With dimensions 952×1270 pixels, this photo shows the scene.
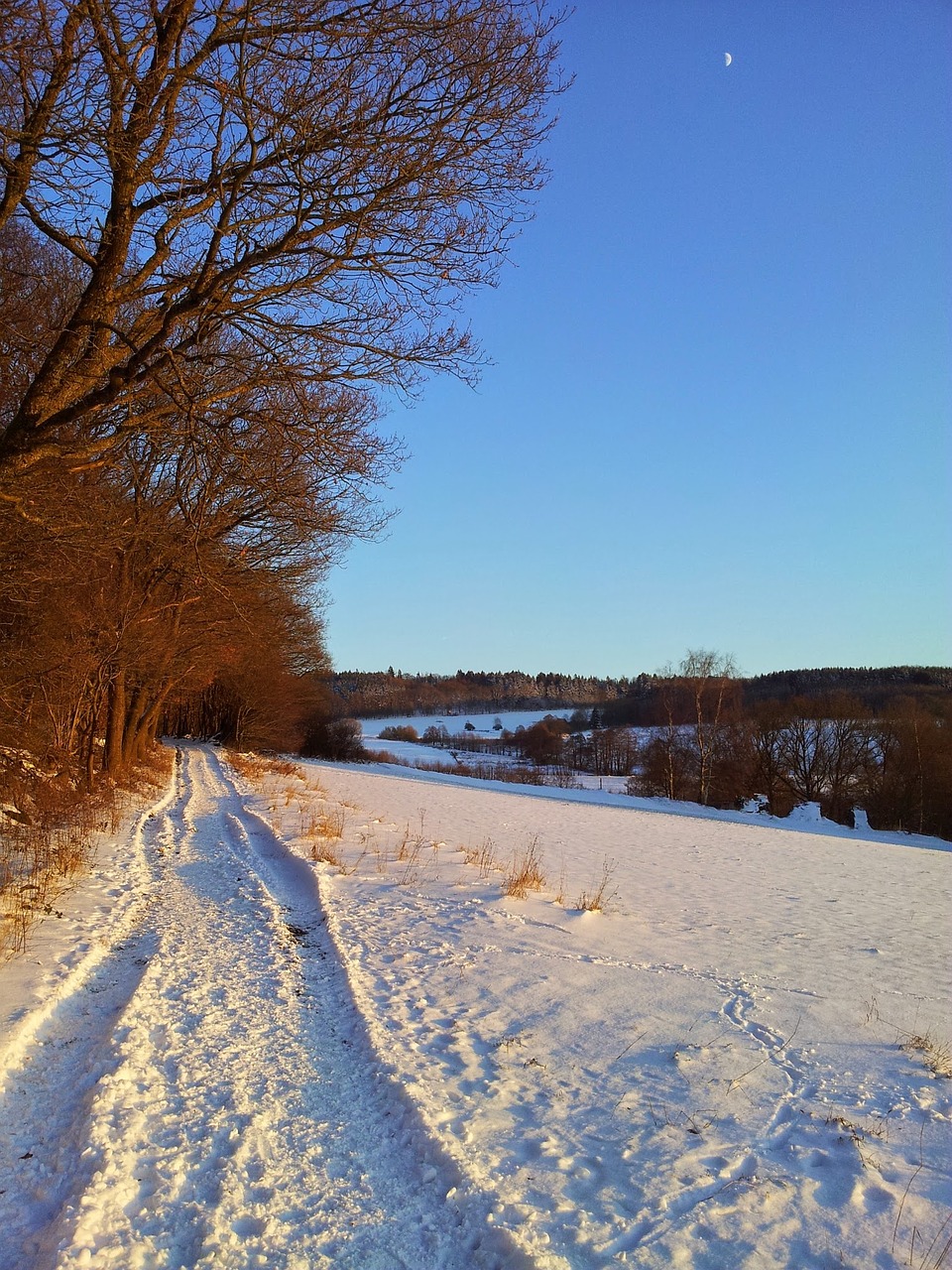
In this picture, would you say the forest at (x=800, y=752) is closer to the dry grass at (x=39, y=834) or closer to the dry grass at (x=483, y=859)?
the dry grass at (x=483, y=859)

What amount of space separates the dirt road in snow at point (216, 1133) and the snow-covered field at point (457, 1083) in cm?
2

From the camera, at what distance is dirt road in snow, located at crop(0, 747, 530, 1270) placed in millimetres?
2777

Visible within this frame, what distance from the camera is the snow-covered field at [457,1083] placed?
9.51 ft

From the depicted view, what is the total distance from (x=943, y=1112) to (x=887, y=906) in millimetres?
7940

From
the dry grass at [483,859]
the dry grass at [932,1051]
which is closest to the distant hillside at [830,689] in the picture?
the dry grass at [483,859]

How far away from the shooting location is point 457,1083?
413 cm

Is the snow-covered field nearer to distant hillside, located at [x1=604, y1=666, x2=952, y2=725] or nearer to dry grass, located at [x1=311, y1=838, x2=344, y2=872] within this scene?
dry grass, located at [x1=311, y1=838, x2=344, y2=872]

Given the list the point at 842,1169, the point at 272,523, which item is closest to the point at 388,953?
the point at 842,1169

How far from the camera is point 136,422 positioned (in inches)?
241

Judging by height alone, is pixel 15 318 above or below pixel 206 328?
above

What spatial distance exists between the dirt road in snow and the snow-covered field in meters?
0.02

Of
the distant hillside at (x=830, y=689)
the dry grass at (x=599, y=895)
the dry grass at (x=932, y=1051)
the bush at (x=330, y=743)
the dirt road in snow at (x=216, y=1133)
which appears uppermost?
the distant hillside at (x=830, y=689)

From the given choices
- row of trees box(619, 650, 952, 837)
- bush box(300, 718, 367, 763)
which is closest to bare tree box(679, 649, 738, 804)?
row of trees box(619, 650, 952, 837)

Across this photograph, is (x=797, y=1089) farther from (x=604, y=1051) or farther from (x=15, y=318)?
(x=15, y=318)
